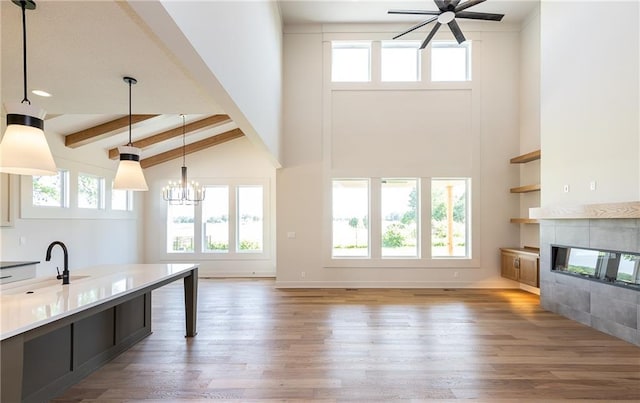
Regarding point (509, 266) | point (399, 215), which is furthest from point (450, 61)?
point (509, 266)

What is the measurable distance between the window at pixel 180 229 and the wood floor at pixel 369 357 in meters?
3.33

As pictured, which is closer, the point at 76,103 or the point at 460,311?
the point at 76,103

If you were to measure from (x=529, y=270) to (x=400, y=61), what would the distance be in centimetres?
468

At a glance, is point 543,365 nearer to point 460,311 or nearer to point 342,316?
point 460,311

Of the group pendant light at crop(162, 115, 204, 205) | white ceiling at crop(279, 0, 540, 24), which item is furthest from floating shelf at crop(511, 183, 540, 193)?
pendant light at crop(162, 115, 204, 205)

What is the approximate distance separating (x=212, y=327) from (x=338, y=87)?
4.97 meters

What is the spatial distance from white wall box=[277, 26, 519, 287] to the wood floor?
138cm

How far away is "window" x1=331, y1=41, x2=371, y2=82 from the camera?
6840mm

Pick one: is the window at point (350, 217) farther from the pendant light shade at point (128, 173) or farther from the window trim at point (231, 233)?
the pendant light shade at point (128, 173)

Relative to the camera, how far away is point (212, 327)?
169 inches

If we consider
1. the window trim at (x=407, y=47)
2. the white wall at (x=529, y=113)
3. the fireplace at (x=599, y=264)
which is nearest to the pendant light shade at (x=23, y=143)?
the fireplace at (x=599, y=264)

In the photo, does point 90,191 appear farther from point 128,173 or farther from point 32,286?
point 32,286

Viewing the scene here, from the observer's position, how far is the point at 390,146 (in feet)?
22.1

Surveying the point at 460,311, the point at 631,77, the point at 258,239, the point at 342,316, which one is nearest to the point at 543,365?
the point at 460,311
